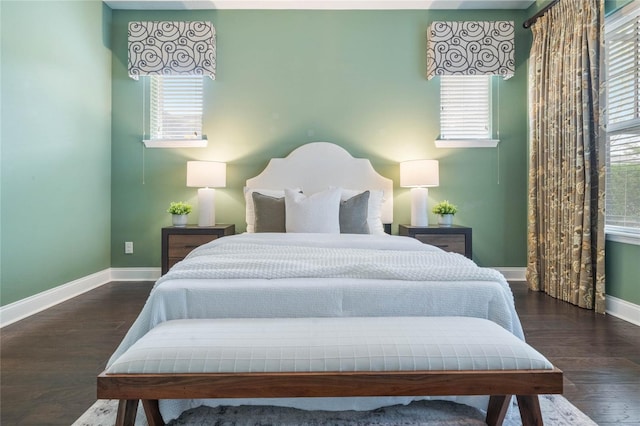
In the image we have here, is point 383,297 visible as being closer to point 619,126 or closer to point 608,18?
point 619,126

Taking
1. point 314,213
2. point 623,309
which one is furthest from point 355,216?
point 623,309

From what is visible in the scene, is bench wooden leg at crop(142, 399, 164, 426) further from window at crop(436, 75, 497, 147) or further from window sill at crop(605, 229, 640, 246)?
window at crop(436, 75, 497, 147)

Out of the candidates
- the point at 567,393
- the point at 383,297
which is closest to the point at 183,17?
the point at 383,297

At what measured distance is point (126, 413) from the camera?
1176 millimetres

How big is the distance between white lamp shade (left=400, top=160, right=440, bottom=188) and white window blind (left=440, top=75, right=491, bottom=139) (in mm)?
605

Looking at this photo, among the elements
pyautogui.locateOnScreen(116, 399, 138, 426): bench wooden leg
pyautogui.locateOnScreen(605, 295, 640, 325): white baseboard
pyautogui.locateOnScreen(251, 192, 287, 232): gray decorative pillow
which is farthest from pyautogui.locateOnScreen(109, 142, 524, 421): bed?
pyautogui.locateOnScreen(605, 295, 640, 325): white baseboard

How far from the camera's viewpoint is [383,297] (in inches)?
58.8

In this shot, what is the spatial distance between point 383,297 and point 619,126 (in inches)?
104

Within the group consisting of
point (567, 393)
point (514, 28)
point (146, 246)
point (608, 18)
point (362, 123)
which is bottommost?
point (567, 393)

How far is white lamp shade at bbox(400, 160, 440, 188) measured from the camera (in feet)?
11.4

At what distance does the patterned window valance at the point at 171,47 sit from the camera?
12.1ft

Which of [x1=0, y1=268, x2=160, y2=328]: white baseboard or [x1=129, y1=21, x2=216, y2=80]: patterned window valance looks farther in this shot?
[x1=129, y1=21, x2=216, y2=80]: patterned window valance

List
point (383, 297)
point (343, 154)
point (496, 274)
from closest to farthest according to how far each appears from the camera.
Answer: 1. point (383, 297)
2. point (496, 274)
3. point (343, 154)

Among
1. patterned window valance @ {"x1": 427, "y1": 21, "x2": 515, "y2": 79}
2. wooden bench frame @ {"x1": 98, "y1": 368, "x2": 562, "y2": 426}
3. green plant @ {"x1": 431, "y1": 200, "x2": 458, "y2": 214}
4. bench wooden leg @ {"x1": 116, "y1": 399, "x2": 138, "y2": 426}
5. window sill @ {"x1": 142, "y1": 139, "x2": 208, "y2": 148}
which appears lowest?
bench wooden leg @ {"x1": 116, "y1": 399, "x2": 138, "y2": 426}
